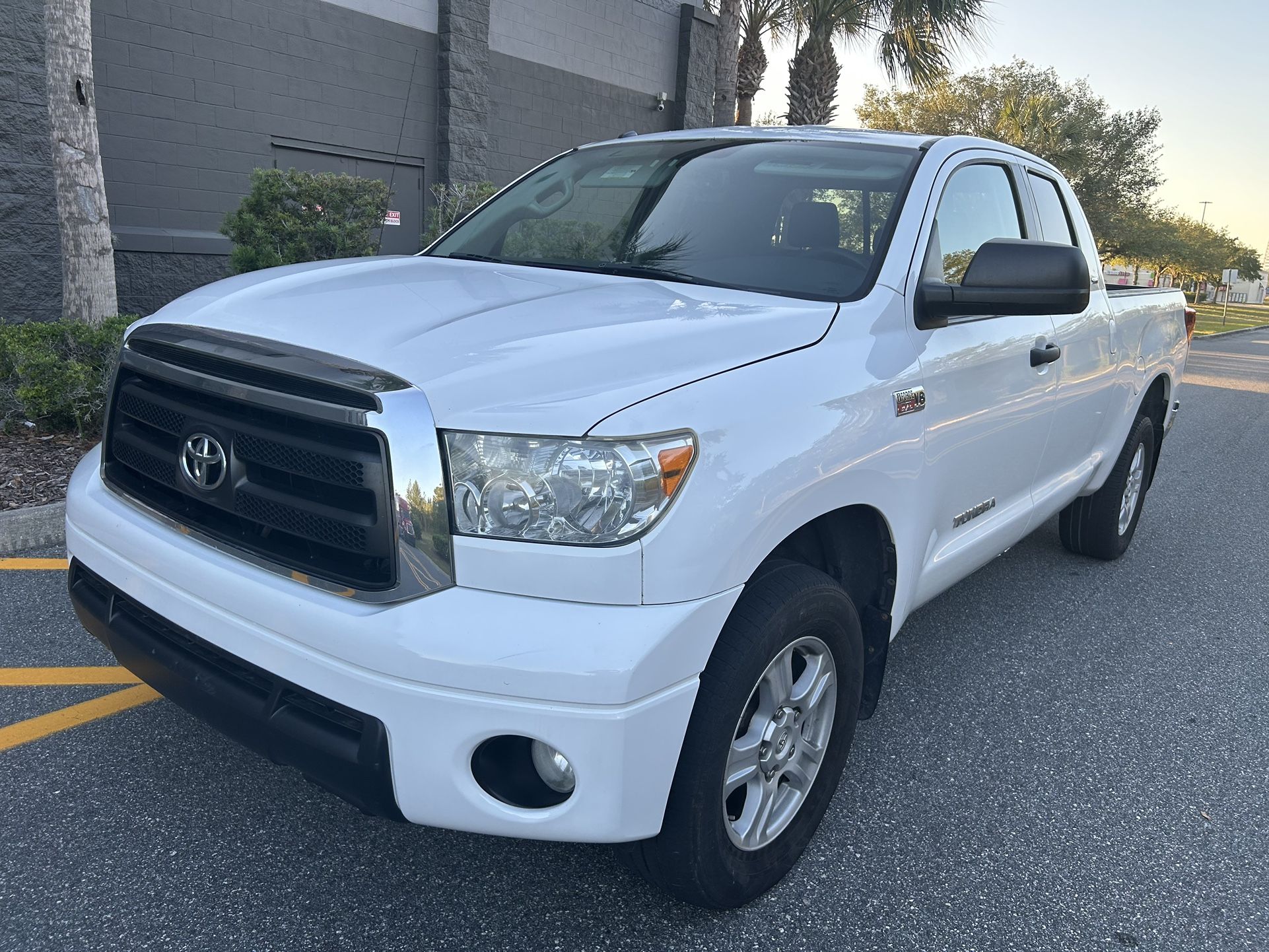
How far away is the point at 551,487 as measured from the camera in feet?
6.41

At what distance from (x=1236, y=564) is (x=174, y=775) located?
5317mm

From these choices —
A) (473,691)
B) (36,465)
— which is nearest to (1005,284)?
(473,691)

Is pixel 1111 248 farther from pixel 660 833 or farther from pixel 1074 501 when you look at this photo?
pixel 660 833

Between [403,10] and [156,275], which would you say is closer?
[156,275]

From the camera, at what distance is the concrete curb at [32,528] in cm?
459

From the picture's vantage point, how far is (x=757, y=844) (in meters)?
2.42

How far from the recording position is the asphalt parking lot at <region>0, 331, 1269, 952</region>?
2.35m

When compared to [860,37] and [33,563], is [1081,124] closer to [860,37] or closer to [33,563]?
[860,37]

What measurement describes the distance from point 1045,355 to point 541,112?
11092 millimetres

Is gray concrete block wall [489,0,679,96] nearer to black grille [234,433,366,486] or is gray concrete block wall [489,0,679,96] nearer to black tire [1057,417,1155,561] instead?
black tire [1057,417,1155,561]

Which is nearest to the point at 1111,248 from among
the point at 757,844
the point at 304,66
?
the point at 304,66

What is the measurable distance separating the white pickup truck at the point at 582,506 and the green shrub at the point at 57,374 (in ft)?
10.8

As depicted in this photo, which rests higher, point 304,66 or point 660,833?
point 304,66

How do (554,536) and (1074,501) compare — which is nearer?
(554,536)
